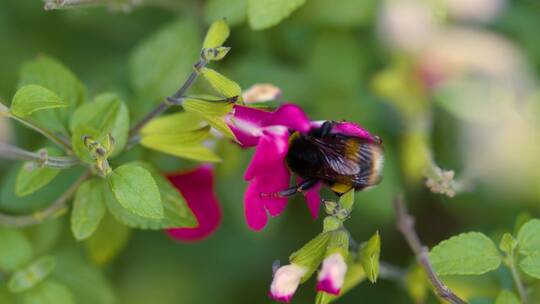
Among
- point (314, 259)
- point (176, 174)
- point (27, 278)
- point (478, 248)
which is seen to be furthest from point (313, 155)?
point (27, 278)

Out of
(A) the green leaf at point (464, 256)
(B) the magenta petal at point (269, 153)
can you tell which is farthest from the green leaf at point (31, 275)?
(A) the green leaf at point (464, 256)

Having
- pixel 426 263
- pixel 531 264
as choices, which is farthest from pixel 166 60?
pixel 531 264

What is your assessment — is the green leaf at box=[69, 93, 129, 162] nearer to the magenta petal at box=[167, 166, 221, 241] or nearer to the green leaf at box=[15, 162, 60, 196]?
the green leaf at box=[15, 162, 60, 196]

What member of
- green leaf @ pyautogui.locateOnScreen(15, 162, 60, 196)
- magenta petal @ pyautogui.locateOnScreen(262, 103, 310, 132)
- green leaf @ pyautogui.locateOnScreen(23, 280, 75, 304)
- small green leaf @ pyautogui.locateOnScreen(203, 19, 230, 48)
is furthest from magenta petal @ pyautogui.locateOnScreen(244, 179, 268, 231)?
green leaf @ pyautogui.locateOnScreen(23, 280, 75, 304)

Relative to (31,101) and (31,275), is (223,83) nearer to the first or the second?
(31,101)

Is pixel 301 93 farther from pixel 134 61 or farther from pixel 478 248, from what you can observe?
pixel 478 248

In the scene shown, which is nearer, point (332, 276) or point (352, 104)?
point (332, 276)
